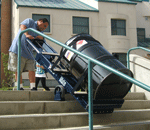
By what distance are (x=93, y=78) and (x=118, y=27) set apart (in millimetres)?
16462

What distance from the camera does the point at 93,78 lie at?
3.78 m

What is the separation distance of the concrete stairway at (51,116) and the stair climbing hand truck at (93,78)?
0.18 meters

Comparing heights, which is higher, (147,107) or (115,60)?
(115,60)

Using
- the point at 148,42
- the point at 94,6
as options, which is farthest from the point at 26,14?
the point at 148,42

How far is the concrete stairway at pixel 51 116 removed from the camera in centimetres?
346

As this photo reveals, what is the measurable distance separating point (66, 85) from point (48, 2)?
628 inches

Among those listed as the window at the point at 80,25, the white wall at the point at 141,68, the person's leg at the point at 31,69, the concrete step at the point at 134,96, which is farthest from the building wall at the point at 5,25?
the concrete step at the point at 134,96

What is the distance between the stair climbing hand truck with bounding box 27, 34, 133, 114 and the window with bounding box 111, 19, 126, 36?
1553cm

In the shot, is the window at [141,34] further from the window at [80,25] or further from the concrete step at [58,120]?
the concrete step at [58,120]

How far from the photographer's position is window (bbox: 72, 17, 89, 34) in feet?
60.7

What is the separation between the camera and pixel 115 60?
4020mm

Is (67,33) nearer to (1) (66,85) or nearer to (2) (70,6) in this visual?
(2) (70,6)

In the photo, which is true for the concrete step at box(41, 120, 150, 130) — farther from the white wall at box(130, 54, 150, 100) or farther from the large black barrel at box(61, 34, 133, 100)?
the white wall at box(130, 54, 150, 100)

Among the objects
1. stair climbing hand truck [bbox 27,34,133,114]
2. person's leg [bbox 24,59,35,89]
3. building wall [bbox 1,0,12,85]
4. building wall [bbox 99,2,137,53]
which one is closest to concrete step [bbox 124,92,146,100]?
stair climbing hand truck [bbox 27,34,133,114]
